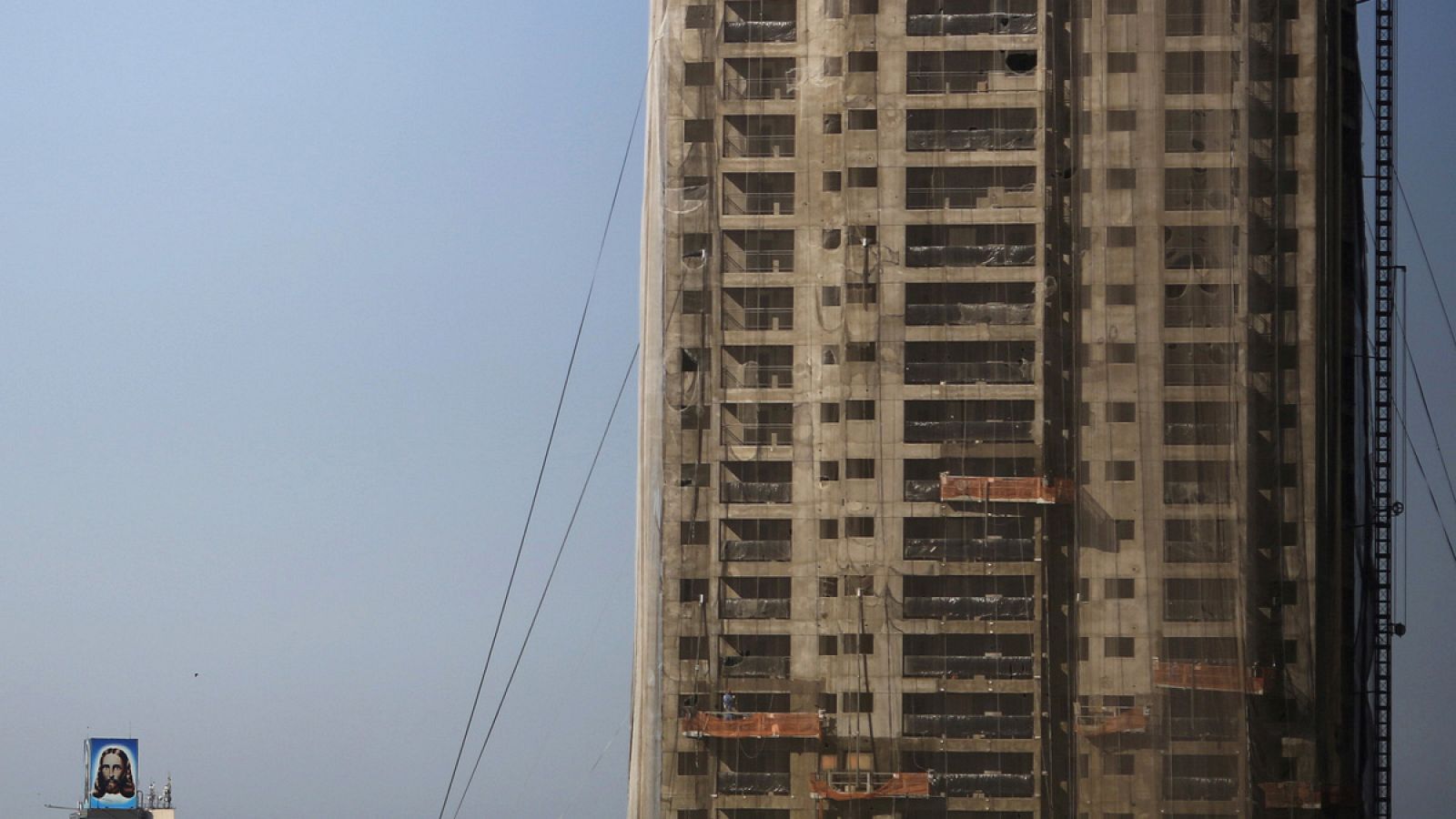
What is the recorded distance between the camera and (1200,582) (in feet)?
44.4

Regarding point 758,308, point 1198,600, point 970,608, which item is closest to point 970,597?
point 970,608

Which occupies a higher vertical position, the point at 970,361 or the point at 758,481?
the point at 970,361

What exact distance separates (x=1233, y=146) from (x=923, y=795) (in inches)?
218

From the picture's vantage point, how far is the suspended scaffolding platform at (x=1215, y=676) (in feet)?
43.7

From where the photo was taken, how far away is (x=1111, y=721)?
14.1 meters

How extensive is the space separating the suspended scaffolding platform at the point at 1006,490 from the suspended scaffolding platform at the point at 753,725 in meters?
2.12

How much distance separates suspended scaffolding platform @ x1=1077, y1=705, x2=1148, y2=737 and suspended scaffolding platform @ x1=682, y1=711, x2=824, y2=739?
2.07 meters

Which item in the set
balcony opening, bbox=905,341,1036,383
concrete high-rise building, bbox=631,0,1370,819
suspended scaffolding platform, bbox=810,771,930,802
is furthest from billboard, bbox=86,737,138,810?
balcony opening, bbox=905,341,1036,383

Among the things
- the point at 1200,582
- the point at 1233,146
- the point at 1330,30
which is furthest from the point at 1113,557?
the point at 1330,30

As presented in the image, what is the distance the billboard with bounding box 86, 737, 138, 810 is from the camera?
41.1 meters

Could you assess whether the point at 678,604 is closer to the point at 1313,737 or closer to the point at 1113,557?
the point at 1113,557

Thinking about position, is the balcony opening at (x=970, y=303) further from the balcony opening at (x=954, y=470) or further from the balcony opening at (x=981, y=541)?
the balcony opening at (x=981, y=541)

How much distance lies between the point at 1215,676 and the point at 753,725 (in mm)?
3632

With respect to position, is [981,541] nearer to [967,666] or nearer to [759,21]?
[967,666]
